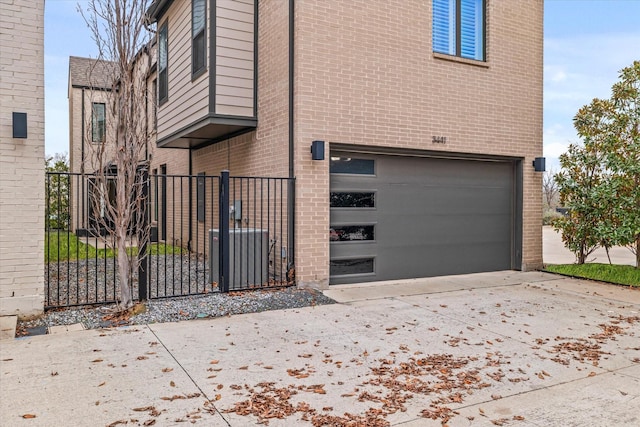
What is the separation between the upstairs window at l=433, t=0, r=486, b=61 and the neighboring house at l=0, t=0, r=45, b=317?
260 inches

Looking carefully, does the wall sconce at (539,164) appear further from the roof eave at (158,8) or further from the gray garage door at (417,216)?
the roof eave at (158,8)

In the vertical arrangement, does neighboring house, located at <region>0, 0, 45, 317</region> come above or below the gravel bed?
above

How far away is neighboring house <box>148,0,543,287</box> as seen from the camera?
304 inches

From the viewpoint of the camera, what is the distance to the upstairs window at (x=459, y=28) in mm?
9070

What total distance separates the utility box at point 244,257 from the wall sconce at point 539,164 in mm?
5975

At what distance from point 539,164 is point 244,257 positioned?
A: 6500mm

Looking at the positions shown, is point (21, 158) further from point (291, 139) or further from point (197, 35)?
point (197, 35)

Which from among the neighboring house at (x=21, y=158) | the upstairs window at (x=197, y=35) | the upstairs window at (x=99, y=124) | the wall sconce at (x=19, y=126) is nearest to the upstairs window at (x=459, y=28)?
the upstairs window at (x=197, y=35)

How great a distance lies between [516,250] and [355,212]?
13.2ft

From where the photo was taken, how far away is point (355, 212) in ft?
27.3

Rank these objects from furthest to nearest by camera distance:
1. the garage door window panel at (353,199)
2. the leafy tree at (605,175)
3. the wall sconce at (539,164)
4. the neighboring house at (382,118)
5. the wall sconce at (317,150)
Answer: the wall sconce at (539,164) < the leafy tree at (605,175) < the garage door window panel at (353,199) < the neighboring house at (382,118) < the wall sconce at (317,150)

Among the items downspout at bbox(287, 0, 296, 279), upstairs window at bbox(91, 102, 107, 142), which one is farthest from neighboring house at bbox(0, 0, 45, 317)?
downspout at bbox(287, 0, 296, 279)

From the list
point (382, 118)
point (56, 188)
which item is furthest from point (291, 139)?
point (56, 188)

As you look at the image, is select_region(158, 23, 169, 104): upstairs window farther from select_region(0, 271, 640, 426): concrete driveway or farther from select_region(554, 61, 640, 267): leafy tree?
select_region(554, 61, 640, 267): leafy tree
